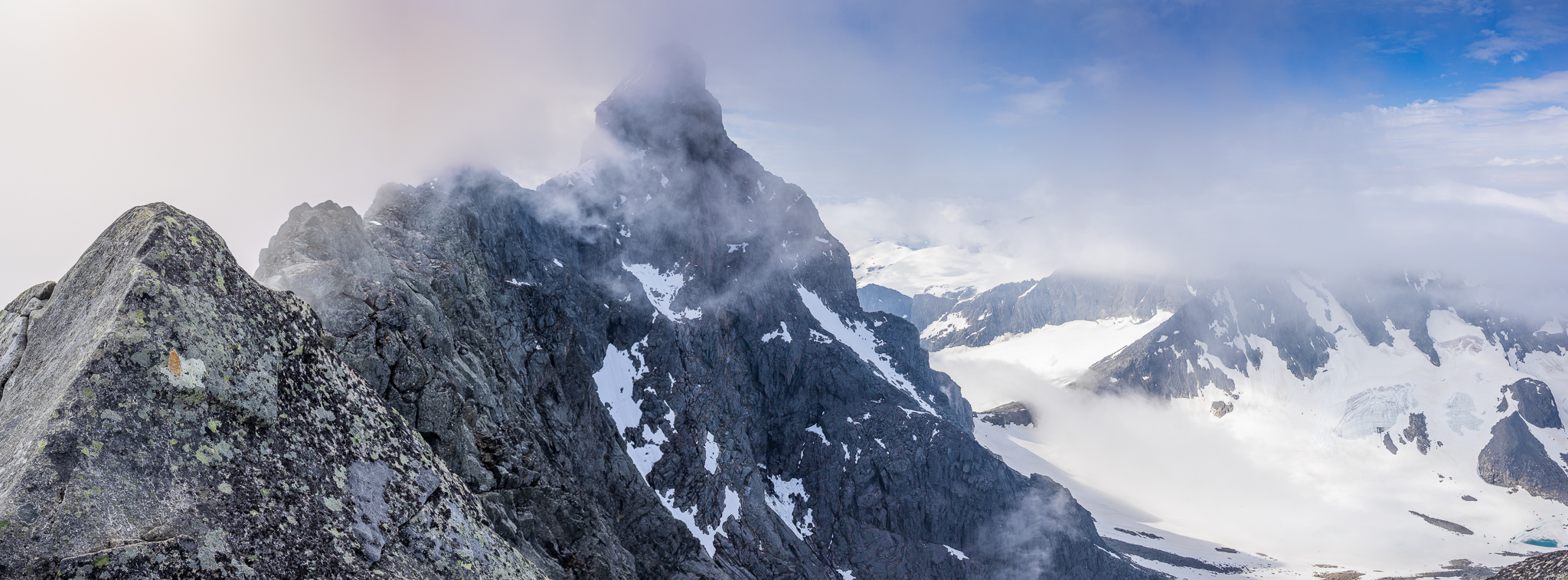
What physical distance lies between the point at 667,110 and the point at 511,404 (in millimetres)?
132898

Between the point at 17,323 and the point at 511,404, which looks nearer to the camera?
the point at 17,323

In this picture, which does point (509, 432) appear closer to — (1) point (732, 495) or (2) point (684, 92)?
(1) point (732, 495)

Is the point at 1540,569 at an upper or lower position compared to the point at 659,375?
lower

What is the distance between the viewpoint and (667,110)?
564 feet

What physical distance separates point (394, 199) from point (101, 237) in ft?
218

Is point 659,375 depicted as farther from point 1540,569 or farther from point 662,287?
point 1540,569

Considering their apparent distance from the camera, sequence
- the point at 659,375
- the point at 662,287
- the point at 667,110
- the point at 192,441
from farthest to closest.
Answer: the point at 667,110 → the point at 662,287 → the point at 659,375 → the point at 192,441

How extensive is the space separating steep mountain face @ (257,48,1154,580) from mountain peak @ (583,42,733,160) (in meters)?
0.61

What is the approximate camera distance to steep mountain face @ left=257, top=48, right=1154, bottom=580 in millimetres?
34844

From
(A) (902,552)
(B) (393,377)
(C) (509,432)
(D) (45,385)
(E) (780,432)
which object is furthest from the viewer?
(E) (780,432)

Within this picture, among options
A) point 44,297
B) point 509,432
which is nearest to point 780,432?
→ point 509,432

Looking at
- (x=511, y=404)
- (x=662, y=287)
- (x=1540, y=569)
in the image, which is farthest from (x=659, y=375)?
(x=1540, y=569)

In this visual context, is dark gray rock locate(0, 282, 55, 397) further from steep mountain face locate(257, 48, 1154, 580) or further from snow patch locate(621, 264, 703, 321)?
snow patch locate(621, 264, 703, 321)

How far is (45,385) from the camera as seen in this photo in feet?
30.4
